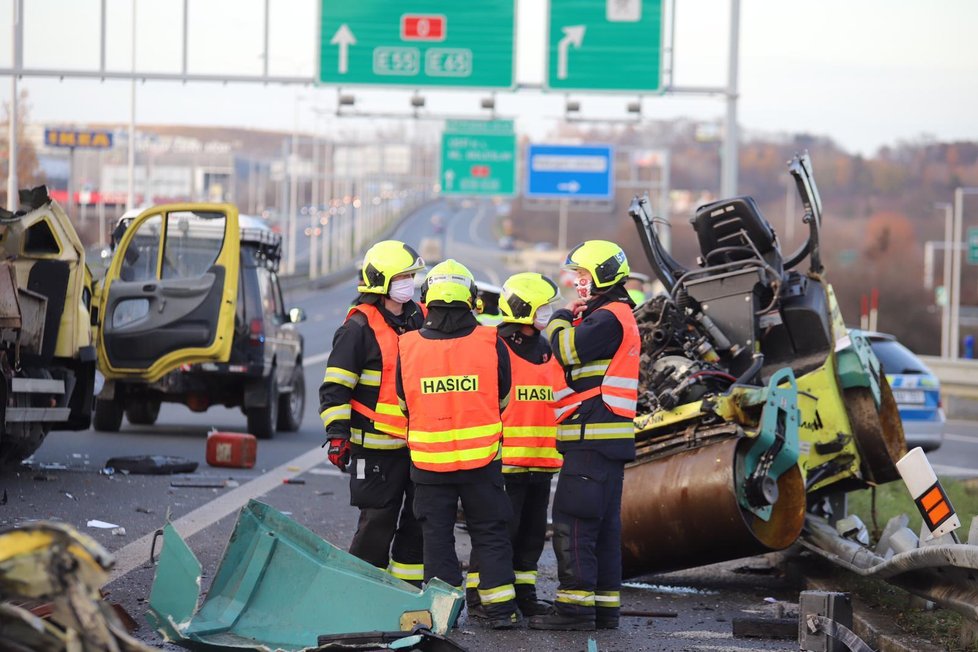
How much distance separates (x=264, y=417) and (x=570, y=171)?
2569 cm

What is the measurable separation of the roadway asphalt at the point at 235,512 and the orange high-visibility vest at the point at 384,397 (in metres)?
1.02

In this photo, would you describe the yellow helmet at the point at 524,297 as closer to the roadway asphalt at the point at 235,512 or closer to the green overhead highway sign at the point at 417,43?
the roadway asphalt at the point at 235,512

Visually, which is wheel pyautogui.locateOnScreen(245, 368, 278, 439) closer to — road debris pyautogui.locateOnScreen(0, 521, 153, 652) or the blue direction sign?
road debris pyautogui.locateOnScreen(0, 521, 153, 652)

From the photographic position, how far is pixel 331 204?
278 feet

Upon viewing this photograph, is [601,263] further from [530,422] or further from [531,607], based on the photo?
[531,607]

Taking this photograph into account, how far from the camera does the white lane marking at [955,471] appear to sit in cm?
1512

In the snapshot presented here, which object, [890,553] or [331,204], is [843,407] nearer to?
[890,553]

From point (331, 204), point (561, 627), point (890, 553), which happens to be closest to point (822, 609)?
point (561, 627)

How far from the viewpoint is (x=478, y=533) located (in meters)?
6.98

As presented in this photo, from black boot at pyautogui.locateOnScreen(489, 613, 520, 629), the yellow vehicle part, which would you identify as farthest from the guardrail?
black boot at pyautogui.locateOnScreen(489, 613, 520, 629)

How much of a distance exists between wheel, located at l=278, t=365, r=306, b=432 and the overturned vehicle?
7505 millimetres

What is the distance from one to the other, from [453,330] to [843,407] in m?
A: 3.32

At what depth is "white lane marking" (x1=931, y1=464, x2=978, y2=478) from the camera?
15.1 meters

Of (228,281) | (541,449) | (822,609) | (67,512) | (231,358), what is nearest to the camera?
(822,609)
